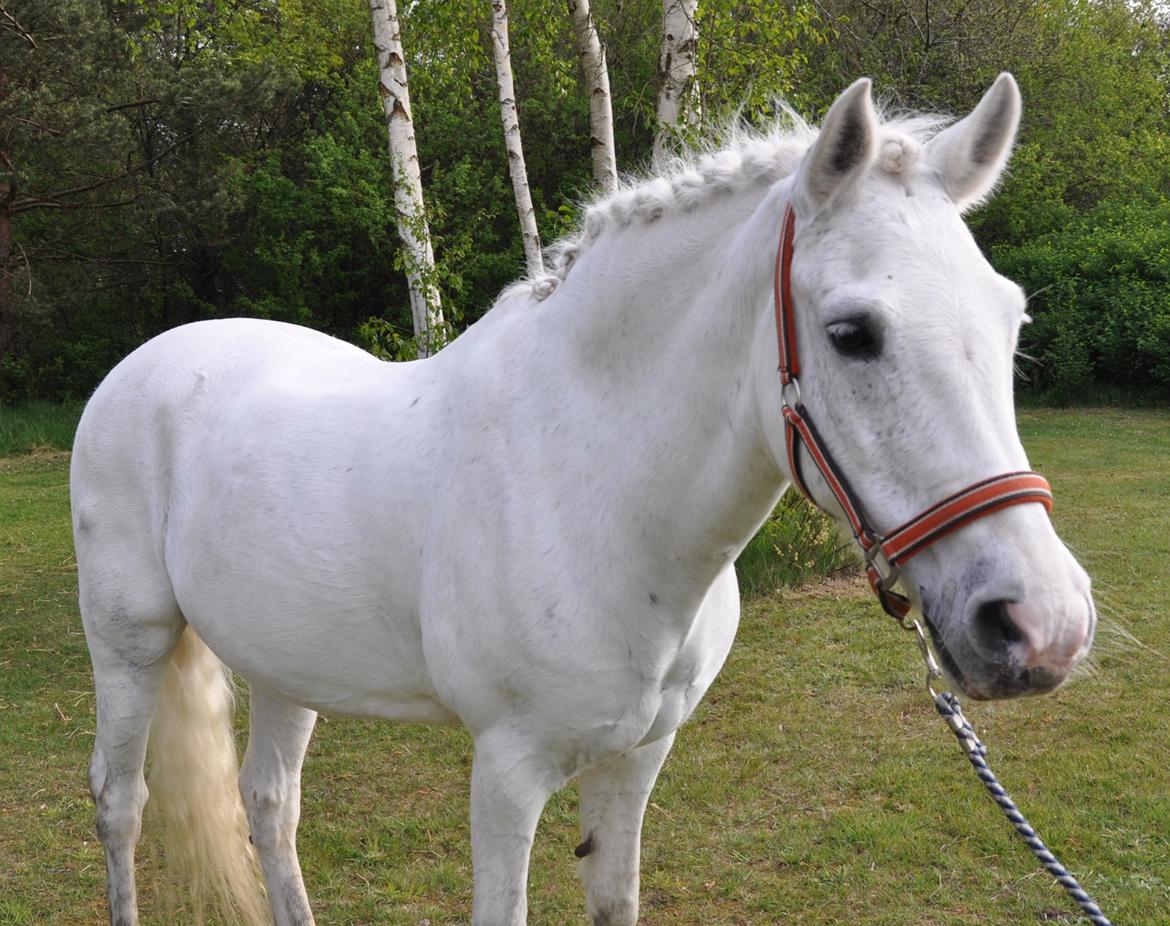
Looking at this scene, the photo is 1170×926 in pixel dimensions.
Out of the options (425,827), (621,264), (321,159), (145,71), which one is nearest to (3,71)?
(145,71)

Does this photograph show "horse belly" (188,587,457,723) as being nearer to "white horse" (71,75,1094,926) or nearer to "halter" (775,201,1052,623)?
"white horse" (71,75,1094,926)

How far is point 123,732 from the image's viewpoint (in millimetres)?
2596

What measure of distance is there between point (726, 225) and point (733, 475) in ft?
Answer: 1.40

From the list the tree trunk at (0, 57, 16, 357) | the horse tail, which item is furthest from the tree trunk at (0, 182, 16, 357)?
the horse tail

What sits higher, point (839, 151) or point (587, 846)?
point (839, 151)

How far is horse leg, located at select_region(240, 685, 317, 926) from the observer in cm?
270

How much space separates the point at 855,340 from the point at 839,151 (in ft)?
0.88

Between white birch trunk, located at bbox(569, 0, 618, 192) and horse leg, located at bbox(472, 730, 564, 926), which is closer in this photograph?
horse leg, located at bbox(472, 730, 564, 926)

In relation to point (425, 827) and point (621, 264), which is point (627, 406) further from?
Answer: point (425, 827)

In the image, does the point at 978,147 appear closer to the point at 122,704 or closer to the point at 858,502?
the point at 858,502

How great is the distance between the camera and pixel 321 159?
15539 mm

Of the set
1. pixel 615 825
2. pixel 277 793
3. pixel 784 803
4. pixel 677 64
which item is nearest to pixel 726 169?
pixel 615 825

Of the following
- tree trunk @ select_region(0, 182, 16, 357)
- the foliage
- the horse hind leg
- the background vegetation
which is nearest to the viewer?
the horse hind leg

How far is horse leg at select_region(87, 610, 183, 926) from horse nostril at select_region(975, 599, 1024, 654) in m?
2.10
